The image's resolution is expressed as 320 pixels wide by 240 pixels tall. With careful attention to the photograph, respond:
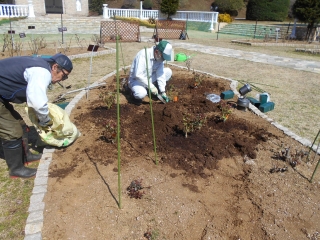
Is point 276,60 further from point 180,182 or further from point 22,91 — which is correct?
point 22,91

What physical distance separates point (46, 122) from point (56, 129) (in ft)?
0.92

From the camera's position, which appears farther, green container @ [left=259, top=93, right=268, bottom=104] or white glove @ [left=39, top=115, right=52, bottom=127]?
green container @ [left=259, top=93, right=268, bottom=104]

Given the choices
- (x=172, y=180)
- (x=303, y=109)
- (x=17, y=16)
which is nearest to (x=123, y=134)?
(x=172, y=180)

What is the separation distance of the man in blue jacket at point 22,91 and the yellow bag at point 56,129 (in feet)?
0.29

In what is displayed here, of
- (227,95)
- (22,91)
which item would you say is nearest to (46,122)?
(22,91)

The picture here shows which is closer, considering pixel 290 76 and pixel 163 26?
pixel 290 76

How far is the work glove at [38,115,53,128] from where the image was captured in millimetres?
3029

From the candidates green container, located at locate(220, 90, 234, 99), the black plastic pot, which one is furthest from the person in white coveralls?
the black plastic pot

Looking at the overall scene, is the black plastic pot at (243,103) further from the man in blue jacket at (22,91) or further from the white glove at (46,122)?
the white glove at (46,122)

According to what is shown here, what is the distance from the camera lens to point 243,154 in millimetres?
3535

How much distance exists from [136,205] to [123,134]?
58.1 inches

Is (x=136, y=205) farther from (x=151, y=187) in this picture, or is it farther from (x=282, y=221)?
(x=282, y=221)

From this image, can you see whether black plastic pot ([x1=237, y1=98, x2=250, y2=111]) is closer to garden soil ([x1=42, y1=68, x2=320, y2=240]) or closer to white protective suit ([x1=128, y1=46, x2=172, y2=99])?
garden soil ([x1=42, y1=68, x2=320, y2=240])

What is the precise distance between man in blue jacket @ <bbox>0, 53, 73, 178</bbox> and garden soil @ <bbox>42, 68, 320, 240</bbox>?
0.43 metres
